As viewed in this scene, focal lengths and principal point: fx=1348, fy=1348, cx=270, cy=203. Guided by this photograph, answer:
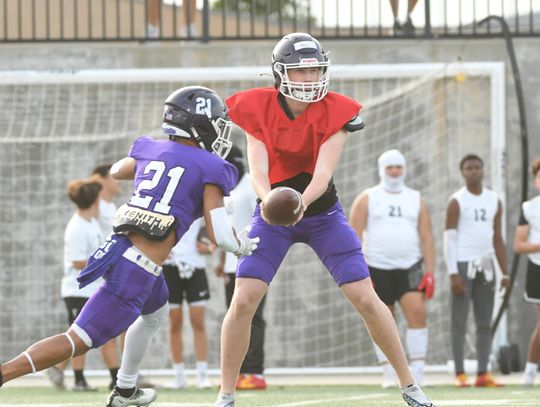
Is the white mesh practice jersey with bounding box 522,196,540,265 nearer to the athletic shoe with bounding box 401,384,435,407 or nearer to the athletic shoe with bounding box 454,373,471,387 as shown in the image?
the athletic shoe with bounding box 454,373,471,387

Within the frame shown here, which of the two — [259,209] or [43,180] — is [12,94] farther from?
[259,209]

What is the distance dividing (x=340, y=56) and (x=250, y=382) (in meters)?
3.99

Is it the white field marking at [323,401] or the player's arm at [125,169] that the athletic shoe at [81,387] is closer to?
the white field marking at [323,401]

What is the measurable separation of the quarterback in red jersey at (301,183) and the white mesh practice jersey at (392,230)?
142 inches

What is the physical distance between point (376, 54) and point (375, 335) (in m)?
6.78

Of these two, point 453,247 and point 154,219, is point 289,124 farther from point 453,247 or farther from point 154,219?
point 453,247

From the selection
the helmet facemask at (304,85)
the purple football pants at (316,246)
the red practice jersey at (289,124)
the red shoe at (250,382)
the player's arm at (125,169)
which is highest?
the helmet facemask at (304,85)

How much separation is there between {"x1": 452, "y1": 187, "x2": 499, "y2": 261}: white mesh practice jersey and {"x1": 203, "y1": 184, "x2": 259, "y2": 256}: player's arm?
15.3 ft

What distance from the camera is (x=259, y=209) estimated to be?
6.60 m

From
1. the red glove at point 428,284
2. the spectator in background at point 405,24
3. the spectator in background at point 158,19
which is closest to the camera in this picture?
the red glove at point 428,284

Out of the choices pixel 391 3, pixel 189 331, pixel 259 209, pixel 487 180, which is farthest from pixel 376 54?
pixel 259 209

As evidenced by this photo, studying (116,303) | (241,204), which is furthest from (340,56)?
(116,303)

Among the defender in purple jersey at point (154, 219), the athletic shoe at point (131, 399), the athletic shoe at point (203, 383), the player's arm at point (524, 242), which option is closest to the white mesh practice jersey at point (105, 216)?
the athletic shoe at point (203, 383)

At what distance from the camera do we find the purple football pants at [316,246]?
6.50 meters
